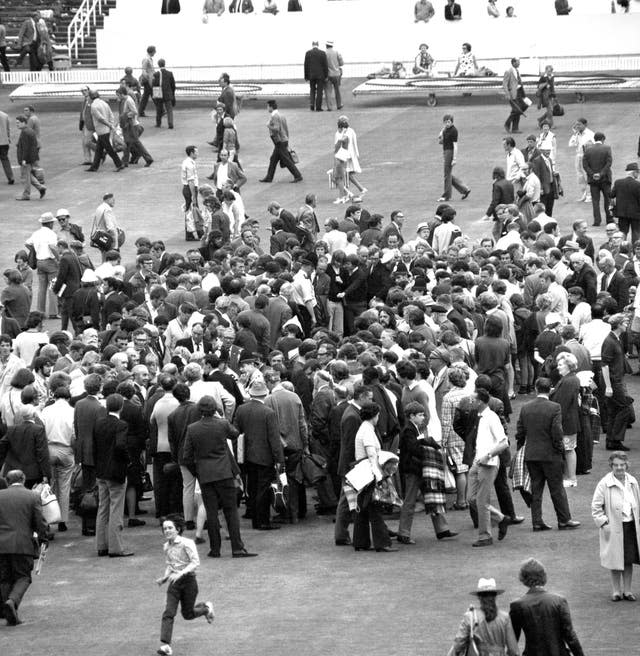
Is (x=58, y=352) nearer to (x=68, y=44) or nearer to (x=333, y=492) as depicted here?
(x=333, y=492)

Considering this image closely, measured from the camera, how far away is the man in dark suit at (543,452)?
53.6 ft

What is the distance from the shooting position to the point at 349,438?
16.4 meters

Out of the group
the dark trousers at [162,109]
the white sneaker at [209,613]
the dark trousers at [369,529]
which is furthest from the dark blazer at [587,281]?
the dark trousers at [162,109]

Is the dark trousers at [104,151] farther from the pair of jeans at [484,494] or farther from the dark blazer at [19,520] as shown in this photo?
the dark blazer at [19,520]

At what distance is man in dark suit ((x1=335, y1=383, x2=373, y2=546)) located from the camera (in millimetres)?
16344

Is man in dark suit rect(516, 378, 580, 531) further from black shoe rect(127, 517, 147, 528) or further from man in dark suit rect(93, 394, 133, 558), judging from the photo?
black shoe rect(127, 517, 147, 528)

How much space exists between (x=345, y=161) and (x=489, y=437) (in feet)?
52.9

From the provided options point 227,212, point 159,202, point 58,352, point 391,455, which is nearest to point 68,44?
point 159,202

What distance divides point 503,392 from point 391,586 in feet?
14.0

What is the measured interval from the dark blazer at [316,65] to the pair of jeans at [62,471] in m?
24.1

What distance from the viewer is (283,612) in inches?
577

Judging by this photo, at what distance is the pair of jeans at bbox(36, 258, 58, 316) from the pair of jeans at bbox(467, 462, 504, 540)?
36.8ft

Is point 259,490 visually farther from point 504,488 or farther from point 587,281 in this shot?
point 587,281

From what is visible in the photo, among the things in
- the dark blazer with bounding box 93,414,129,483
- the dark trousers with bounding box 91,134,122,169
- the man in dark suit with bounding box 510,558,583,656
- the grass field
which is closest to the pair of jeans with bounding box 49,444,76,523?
the grass field
